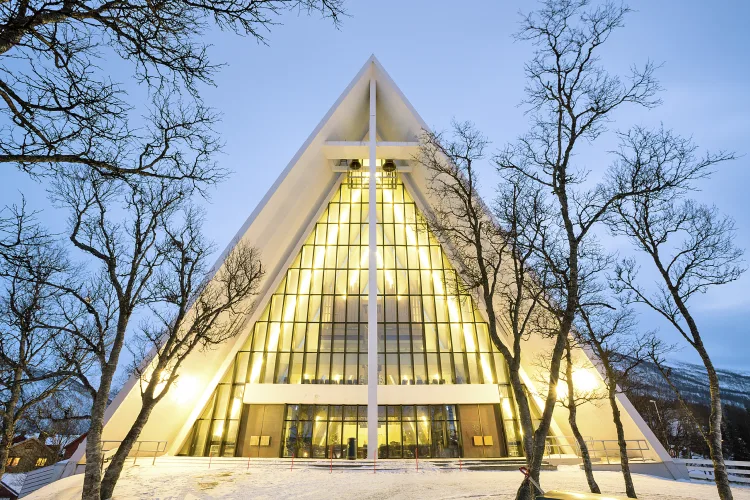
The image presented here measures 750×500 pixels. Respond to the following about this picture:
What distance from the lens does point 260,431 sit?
17.6m

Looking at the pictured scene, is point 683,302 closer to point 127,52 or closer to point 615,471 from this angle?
point 615,471

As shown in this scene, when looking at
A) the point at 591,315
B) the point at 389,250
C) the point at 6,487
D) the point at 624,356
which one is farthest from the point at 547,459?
the point at 6,487

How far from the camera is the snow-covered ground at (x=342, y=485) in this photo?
8656 millimetres

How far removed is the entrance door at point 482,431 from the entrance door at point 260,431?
9231mm

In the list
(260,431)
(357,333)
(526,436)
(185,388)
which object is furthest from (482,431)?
(185,388)

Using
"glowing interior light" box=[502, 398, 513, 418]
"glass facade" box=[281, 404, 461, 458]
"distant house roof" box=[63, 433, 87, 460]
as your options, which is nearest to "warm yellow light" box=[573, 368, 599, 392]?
"glowing interior light" box=[502, 398, 513, 418]

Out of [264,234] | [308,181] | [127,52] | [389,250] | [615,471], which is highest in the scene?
[308,181]

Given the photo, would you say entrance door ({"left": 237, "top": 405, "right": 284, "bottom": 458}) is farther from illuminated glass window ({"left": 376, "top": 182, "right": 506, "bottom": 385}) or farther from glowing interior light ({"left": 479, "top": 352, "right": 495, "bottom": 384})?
glowing interior light ({"left": 479, "top": 352, "right": 495, "bottom": 384})

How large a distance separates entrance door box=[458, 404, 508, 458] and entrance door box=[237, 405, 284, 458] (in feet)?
30.3

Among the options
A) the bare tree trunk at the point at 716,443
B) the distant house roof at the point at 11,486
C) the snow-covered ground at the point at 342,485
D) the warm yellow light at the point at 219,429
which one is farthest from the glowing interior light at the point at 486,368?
the distant house roof at the point at 11,486

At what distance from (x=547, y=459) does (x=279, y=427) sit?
12.3 m

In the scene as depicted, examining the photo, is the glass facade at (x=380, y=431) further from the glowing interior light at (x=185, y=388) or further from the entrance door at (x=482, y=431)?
the glowing interior light at (x=185, y=388)

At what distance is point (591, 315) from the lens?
10.8 m

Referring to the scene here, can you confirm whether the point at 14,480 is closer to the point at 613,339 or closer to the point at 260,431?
the point at 260,431
